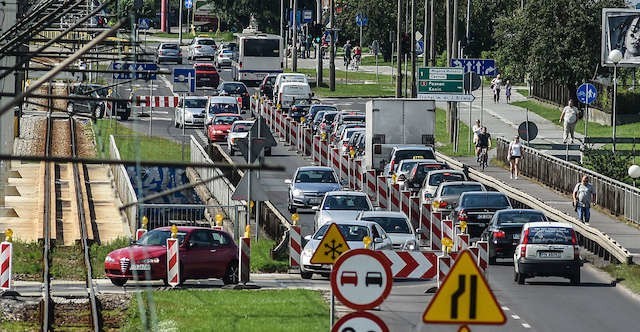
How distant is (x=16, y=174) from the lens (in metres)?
56.9

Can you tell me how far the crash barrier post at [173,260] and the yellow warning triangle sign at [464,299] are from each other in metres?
17.0

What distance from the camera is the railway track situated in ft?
93.1

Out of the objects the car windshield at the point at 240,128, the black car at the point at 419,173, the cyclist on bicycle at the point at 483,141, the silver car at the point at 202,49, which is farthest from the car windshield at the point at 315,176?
the silver car at the point at 202,49

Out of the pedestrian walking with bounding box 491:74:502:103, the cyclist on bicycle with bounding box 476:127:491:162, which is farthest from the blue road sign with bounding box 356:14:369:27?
the cyclist on bicycle with bounding box 476:127:491:162

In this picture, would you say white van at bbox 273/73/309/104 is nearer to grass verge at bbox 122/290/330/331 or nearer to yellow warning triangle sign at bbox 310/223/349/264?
grass verge at bbox 122/290/330/331

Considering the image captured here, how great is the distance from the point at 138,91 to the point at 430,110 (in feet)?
132

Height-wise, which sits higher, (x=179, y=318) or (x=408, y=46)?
(x=408, y=46)

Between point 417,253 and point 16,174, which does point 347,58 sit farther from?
point 417,253

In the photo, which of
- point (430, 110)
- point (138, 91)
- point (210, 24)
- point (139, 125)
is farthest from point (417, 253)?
point (210, 24)

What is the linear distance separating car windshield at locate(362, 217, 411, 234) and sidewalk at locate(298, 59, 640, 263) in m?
4.74

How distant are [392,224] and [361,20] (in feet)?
275

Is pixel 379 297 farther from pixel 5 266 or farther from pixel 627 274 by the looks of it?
pixel 627 274

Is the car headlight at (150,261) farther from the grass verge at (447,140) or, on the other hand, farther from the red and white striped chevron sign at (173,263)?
the grass verge at (447,140)

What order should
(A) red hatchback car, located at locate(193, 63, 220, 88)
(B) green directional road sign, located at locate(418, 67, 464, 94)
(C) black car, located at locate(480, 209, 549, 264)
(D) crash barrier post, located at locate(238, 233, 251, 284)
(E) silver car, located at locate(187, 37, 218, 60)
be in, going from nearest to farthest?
(D) crash barrier post, located at locate(238, 233, 251, 284)
(C) black car, located at locate(480, 209, 549, 264)
(B) green directional road sign, located at locate(418, 67, 464, 94)
(A) red hatchback car, located at locate(193, 63, 220, 88)
(E) silver car, located at locate(187, 37, 218, 60)
